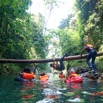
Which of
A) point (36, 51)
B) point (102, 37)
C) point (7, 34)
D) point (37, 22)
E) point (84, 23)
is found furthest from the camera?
point (37, 22)

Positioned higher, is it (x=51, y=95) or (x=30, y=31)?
(x=30, y=31)

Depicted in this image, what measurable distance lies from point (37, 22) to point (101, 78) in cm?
3269

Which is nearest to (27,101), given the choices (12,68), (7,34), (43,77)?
(43,77)

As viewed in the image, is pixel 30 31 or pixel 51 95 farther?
pixel 30 31

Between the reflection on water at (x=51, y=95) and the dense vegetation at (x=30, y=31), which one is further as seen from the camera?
the dense vegetation at (x=30, y=31)

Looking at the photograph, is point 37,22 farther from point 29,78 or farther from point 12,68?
point 29,78

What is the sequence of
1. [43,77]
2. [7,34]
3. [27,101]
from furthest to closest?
1. [7,34]
2. [43,77]
3. [27,101]

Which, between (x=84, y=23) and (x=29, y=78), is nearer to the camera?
(x=29, y=78)

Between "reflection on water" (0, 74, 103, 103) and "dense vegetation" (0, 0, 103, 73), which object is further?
"dense vegetation" (0, 0, 103, 73)

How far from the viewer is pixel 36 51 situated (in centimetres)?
4881

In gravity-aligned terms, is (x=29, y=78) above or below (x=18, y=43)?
below

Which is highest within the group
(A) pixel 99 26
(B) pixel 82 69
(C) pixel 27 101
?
(A) pixel 99 26

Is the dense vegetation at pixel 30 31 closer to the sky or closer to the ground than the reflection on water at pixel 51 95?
closer to the sky

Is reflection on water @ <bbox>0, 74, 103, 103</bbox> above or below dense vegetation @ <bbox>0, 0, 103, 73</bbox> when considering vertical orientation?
below
